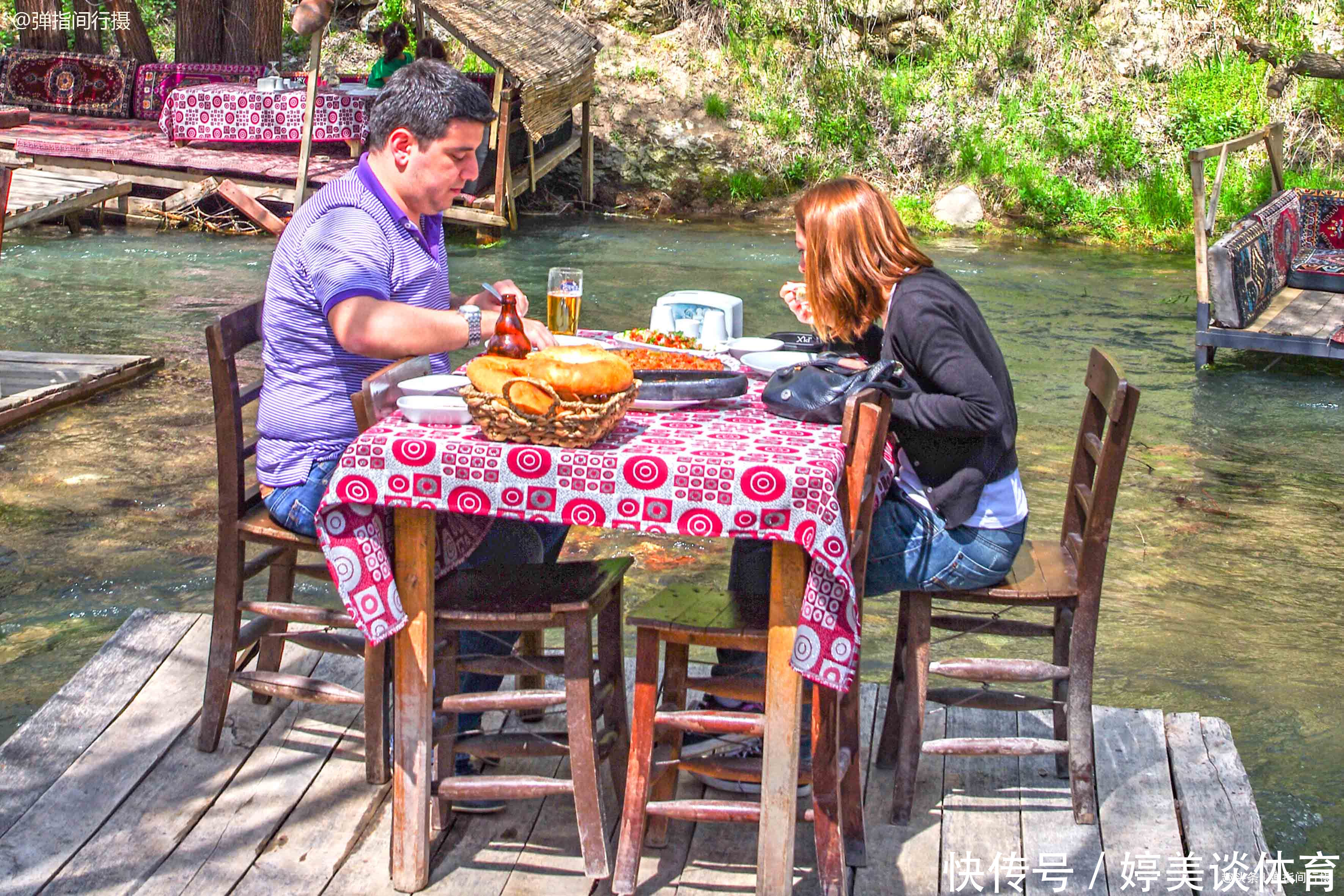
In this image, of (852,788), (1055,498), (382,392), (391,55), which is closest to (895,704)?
(852,788)

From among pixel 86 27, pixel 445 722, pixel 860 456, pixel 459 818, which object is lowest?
pixel 459 818

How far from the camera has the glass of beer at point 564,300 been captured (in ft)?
12.0

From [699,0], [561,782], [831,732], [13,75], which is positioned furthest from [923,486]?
[13,75]

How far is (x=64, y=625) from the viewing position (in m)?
4.66

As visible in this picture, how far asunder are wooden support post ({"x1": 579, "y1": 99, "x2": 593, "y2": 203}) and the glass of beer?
40.9 feet

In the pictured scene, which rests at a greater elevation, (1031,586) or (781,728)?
(1031,586)

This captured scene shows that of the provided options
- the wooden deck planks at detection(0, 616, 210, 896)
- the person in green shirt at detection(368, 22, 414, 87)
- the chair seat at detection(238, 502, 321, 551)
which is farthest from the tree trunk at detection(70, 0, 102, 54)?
the chair seat at detection(238, 502, 321, 551)

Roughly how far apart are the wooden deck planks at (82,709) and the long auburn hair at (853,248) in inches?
81.5

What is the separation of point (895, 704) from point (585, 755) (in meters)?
0.87

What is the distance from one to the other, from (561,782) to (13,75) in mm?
17195

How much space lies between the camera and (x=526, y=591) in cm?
302

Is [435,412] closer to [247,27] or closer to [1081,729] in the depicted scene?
[1081,729]

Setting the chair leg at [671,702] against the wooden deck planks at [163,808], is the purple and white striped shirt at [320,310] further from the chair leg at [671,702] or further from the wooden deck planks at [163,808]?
the chair leg at [671,702]

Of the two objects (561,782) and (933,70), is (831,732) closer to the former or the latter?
(561,782)
